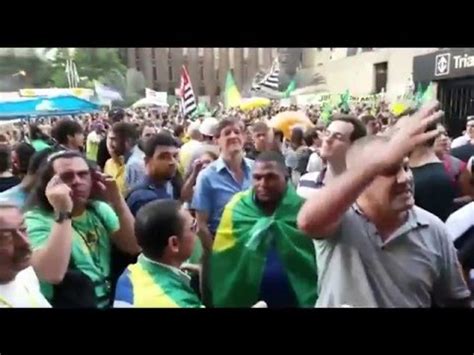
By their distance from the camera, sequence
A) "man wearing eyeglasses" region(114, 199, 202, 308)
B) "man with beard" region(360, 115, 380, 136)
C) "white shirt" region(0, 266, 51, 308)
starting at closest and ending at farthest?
"man wearing eyeglasses" region(114, 199, 202, 308), "man with beard" region(360, 115, 380, 136), "white shirt" region(0, 266, 51, 308)

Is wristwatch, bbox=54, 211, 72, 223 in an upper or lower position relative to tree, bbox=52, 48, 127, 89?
lower

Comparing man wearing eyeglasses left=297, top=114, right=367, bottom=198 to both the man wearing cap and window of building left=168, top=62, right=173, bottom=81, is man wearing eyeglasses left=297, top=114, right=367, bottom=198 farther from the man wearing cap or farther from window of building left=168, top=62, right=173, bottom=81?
window of building left=168, top=62, right=173, bottom=81

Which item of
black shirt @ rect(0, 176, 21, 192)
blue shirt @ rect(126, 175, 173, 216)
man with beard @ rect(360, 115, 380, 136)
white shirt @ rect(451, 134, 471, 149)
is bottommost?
blue shirt @ rect(126, 175, 173, 216)

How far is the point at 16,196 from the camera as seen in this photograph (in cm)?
333

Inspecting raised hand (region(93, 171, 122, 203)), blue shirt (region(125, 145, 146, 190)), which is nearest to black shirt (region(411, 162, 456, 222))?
blue shirt (region(125, 145, 146, 190))

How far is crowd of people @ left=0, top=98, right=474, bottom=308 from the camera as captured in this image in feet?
10.7

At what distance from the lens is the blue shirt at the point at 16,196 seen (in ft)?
10.9

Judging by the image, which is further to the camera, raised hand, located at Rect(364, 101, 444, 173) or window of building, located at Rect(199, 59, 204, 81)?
window of building, located at Rect(199, 59, 204, 81)

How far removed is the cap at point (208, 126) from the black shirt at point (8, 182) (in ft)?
2.95

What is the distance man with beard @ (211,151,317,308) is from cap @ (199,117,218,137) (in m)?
0.26

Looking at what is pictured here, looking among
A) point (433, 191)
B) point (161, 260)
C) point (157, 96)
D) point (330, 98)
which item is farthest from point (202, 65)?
point (433, 191)

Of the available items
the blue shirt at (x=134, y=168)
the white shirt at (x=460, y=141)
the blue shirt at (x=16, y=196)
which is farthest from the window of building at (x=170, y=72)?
the white shirt at (x=460, y=141)
